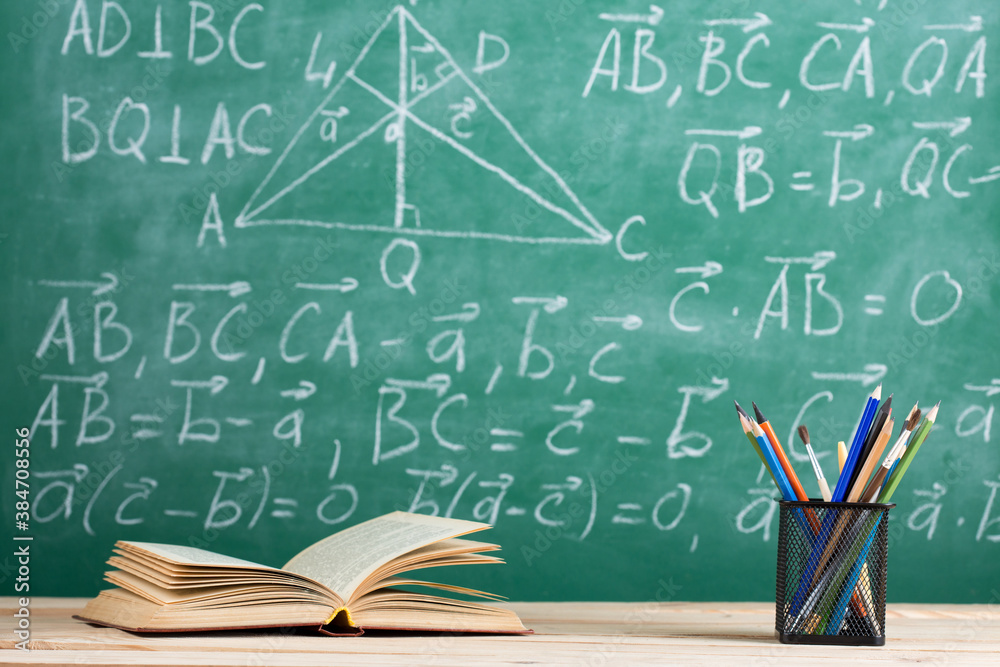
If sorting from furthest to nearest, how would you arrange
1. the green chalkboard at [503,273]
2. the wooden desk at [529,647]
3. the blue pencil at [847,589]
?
the green chalkboard at [503,273], the blue pencil at [847,589], the wooden desk at [529,647]

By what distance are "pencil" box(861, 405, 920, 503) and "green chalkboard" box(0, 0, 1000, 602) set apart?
0.68m

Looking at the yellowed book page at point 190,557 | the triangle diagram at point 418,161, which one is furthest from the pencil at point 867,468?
the triangle diagram at point 418,161

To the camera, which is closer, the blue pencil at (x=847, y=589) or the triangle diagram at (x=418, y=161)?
the blue pencil at (x=847, y=589)

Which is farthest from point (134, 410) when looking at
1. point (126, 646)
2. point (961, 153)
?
point (961, 153)

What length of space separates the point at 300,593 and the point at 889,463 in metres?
0.67

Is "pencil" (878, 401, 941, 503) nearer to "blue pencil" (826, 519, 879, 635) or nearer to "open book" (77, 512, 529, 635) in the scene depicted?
"blue pencil" (826, 519, 879, 635)

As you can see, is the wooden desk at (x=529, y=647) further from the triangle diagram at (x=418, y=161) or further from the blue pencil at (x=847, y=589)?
the triangle diagram at (x=418, y=161)

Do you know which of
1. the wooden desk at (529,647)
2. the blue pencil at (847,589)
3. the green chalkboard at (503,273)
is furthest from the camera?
the green chalkboard at (503,273)

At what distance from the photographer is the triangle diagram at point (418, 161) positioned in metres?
1.76

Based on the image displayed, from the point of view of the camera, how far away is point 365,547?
3.77 ft

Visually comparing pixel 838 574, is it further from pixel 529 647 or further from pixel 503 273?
pixel 503 273

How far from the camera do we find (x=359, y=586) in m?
1.03

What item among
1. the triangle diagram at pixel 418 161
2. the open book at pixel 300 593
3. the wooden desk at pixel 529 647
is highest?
the triangle diagram at pixel 418 161

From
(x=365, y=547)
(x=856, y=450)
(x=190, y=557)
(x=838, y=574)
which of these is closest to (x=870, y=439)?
(x=856, y=450)
